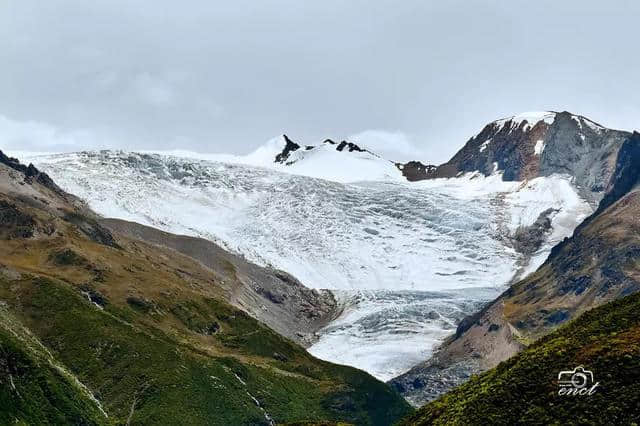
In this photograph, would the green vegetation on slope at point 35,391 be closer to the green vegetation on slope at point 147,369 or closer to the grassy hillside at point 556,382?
the green vegetation on slope at point 147,369

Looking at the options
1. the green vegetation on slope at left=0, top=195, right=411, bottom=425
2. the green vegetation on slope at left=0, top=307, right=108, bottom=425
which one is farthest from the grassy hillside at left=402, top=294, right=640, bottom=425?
the green vegetation on slope at left=0, top=195, right=411, bottom=425

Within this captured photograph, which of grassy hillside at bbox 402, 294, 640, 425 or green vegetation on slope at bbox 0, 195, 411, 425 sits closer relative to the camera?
grassy hillside at bbox 402, 294, 640, 425

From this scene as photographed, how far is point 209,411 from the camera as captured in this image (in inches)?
Answer: 6152

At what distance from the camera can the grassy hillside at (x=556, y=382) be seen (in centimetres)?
3591

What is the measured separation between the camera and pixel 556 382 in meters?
38.5

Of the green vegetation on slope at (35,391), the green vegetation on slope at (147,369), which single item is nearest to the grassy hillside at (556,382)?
the green vegetation on slope at (35,391)

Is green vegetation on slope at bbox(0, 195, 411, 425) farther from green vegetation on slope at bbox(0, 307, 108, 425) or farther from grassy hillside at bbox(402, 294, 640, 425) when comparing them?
grassy hillside at bbox(402, 294, 640, 425)

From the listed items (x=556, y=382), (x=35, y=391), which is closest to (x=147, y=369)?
(x=35, y=391)

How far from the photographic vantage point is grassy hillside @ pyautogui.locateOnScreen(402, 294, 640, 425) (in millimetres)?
35906

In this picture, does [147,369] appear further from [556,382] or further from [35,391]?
[556,382]

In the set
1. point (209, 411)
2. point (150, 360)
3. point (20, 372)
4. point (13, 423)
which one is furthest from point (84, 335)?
point (13, 423)

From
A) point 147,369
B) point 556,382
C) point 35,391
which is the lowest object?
point 35,391

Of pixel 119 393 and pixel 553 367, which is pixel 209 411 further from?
pixel 553 367

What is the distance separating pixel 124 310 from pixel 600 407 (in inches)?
6704
